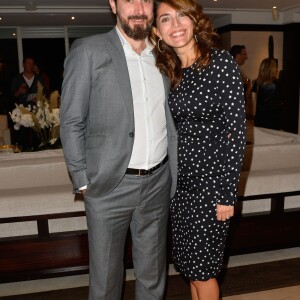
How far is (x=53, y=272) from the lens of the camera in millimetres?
2686

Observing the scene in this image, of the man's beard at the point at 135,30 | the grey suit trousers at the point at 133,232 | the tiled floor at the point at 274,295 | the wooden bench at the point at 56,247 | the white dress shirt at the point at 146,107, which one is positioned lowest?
the tiled floor at the point at 274,295

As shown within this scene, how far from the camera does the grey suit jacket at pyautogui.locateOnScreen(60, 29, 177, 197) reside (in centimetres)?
178

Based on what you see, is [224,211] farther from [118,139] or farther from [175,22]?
[175,22]

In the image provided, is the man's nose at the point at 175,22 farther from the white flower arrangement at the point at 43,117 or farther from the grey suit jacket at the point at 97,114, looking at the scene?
the white flower arrangement at the point at 43,117

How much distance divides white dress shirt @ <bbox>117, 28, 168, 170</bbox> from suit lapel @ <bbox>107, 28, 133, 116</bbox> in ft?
0.18

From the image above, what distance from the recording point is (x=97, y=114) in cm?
181

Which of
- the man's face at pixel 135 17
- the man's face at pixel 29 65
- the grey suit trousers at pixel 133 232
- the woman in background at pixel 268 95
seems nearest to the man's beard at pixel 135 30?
the man's face at pixel 135 17

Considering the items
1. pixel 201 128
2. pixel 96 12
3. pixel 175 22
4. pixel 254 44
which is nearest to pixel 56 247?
pixel 201 128

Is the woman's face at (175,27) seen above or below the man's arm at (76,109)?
above

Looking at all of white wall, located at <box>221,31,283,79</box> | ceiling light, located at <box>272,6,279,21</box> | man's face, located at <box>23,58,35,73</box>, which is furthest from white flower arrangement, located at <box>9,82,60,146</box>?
ceiling light, located at <box>272,6,279,21</box>

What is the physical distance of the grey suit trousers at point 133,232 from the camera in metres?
1.91

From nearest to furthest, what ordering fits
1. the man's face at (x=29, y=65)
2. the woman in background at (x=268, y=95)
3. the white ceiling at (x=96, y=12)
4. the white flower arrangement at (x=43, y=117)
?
1. the white flower arrangement at (x=43, y=117)
2. the woman in background at (x=268, y=95)
3. the man's face at (x=29, y=65)
4. the white ceiling at (x=96, y=12)

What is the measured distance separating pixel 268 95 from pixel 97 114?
155 inches

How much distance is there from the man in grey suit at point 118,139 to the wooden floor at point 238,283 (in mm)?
686
